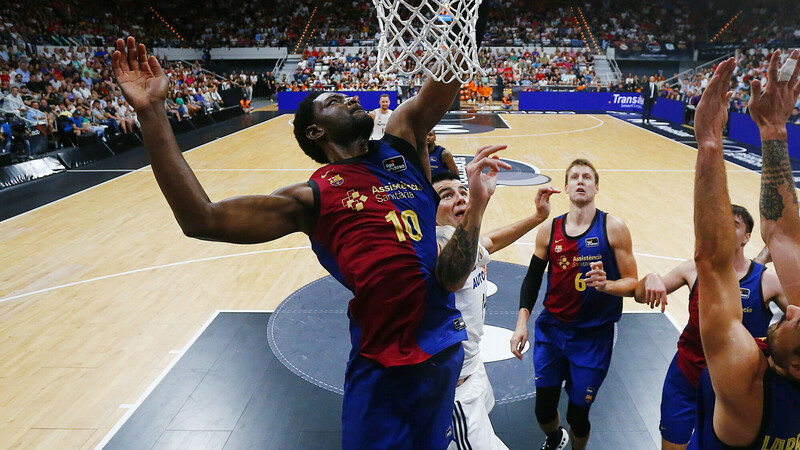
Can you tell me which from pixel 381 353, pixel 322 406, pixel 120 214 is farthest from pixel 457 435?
pixel 120 214

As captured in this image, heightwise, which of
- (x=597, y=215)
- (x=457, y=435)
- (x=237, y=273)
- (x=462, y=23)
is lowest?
(x=237, y=273)

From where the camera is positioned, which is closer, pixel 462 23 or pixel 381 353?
pixel 381 353

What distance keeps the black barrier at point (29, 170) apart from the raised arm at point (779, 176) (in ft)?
43.0

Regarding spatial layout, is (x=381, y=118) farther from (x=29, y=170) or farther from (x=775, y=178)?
(x=29, y=170)

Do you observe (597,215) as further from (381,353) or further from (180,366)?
(180,366)

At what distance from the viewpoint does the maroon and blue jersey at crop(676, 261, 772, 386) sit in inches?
127

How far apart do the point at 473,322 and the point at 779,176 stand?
67.1 inches

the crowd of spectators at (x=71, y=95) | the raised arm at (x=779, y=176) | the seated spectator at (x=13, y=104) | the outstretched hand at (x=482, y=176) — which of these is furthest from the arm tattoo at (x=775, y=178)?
the seated spectator at (x=13, y=104)

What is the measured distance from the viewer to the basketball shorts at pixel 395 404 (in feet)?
7.09

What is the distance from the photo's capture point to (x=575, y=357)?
3752mm

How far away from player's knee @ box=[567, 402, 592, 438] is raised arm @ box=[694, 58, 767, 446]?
6.55 ft

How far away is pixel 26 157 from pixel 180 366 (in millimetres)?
10021

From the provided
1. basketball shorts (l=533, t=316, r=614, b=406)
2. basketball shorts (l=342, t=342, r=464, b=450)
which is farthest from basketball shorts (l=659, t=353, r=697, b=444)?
basketball shorts (l=342, t=342, r=464, b=450)

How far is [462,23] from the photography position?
3094 millimetres
